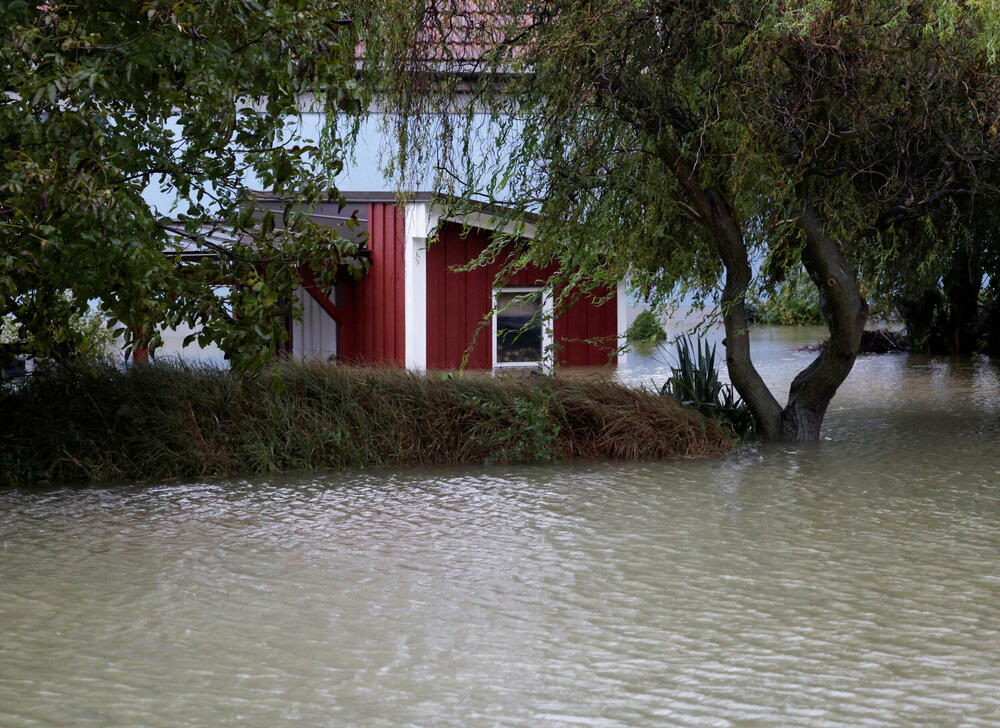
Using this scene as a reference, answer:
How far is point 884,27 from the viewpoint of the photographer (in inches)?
408

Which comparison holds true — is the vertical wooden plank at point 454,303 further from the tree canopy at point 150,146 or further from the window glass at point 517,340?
the tree canopy at point 150,146

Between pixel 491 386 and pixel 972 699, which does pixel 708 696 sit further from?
pixel 491 386

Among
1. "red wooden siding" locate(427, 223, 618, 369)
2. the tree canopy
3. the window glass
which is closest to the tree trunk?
the tree canopy

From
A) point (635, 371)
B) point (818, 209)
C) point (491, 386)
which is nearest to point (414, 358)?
point (635, 371)

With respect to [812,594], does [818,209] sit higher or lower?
higher

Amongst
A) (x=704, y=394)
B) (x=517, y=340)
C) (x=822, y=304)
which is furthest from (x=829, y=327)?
(x=517, y=340)

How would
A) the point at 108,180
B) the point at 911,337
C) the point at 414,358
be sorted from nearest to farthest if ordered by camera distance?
the point at 108,180, the point at 414,358, the point at 911,337

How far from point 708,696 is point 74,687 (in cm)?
269

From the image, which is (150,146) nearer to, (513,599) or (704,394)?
(513,599)

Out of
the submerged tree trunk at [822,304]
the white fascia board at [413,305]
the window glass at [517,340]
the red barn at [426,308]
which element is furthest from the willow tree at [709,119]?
the window glass at [517,340]

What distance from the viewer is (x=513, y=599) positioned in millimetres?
6344

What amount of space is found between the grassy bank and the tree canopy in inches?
56.4

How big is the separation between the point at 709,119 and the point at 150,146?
496 centimetres

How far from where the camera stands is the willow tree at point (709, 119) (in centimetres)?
1026
